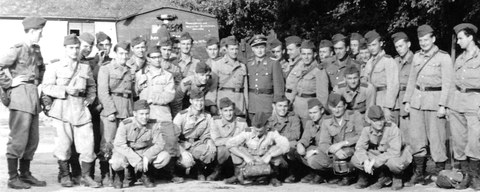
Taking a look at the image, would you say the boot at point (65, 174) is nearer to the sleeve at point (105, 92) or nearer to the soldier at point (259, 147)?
the sleeve at point (105, 92)

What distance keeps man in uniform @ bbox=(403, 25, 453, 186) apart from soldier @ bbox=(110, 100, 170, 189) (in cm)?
298

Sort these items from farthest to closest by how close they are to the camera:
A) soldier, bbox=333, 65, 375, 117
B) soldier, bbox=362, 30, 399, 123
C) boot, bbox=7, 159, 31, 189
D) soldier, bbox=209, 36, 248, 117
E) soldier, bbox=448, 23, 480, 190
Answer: soldier, bbox=209, 36, 248, 117
soldier, bbox=333, 65, 375, 117
soldier, bbox=362, 30, 399, 123
soldier, bbox=448, 23, 480, 190
boot, bbox=7, 159, 31, 189

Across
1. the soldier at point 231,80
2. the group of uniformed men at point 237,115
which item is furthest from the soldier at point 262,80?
the soldier at point 231,80

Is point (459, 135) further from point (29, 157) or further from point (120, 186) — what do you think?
point (29, 157)

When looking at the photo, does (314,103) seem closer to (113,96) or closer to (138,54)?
(138,54)

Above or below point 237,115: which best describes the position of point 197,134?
below

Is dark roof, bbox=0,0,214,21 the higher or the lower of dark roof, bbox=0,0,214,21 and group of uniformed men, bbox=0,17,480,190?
the higher

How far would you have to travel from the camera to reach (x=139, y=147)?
26.0ft

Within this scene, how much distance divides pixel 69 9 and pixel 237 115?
2559 cm

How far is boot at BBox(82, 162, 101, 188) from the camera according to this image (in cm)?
777

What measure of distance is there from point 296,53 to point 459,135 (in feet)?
8.95

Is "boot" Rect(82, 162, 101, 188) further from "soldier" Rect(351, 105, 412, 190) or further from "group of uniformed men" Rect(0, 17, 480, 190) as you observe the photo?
"soldier" Rect(351, 105, 412, 190)

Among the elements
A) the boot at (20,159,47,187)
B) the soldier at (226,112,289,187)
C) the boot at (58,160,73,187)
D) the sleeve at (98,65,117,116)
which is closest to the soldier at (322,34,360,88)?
the soldier at (226,112,289,187)

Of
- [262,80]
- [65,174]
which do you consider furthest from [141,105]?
[262,80]
